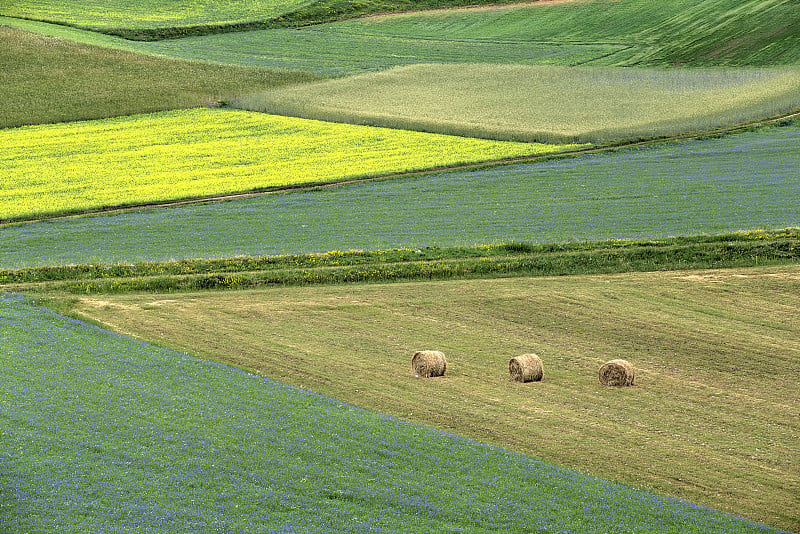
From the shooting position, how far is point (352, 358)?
31.6m

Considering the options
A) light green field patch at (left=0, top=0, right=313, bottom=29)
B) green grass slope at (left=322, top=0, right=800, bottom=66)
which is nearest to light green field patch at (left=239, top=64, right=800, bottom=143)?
green grass slope at (left=322, top=0, right=800, bottom=66)

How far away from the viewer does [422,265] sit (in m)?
41.9

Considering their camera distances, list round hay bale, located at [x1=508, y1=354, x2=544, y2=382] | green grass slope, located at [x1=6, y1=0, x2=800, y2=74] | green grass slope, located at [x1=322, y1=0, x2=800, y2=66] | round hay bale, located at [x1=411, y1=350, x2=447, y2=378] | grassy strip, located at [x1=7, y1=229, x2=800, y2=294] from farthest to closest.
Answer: green grass slope, located at [x1=6, y1=0, x2=800, y2=74], green grass slope, located at [x1=322, y1=0, x2=800, y2=66], grassy strip, located at [x1=7, y1=229, x2=800, y2=294], round hay bale, located at [x1=411, y1=350, x2=447, y2=378], round hay bale, located at [x1=508, y1=354, x2=544, y2=382]

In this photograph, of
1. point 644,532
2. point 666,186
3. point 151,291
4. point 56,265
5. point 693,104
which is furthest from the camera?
point 693,104

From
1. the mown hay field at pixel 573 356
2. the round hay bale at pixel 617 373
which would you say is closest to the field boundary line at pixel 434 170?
the mown hay field at pixel 573 356

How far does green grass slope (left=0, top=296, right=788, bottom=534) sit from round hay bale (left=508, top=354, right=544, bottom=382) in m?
4.54

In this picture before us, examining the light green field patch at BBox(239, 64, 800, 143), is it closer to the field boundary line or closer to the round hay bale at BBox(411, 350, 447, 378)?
the field boundary line

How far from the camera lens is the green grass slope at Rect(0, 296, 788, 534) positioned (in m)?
21.1

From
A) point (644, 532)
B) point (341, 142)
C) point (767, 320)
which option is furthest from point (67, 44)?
point (644, 532)

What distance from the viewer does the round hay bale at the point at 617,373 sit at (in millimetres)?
28859

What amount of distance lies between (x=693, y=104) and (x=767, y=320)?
142 feet

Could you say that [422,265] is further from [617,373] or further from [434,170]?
[434,170]

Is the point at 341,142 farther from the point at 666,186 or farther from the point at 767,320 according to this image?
the point at 767,320

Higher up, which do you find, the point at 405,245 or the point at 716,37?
the point at 716,37
